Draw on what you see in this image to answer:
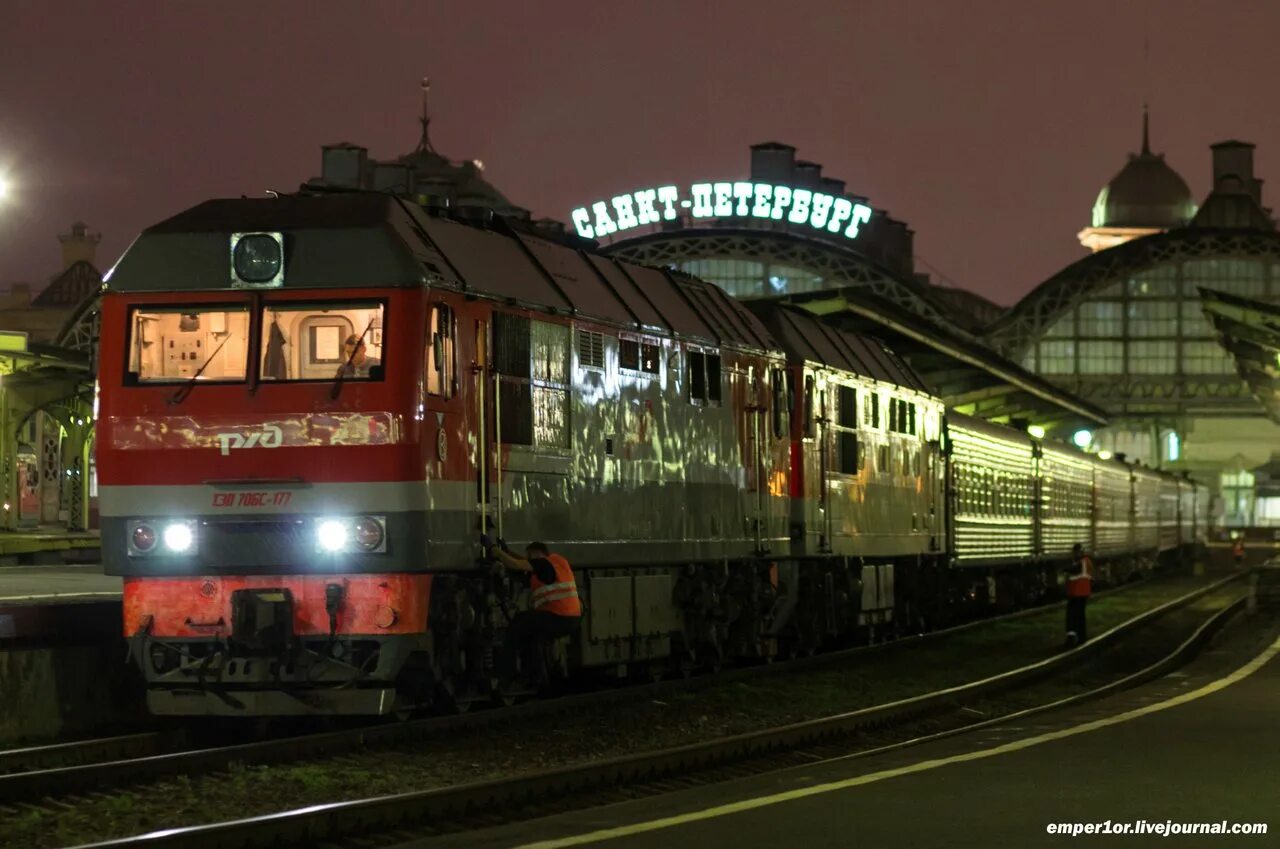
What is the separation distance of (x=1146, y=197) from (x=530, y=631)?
4913 inches

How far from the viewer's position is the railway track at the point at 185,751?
1275 centimetres

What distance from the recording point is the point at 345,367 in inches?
584

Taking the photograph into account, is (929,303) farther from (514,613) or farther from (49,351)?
(514,613)

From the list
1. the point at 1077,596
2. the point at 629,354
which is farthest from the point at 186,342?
the point at 1077,596

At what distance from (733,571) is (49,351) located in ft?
50.5

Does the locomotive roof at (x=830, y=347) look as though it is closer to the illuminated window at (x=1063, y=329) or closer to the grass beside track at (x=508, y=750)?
the grass beside track at (x=508, y=750)

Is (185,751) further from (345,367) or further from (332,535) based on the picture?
Answer: (345,367)

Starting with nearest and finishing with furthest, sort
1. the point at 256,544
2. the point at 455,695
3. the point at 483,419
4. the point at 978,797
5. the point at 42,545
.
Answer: the point at 978,797 < the point at 256,544 < the point at 483,419 < the point at 455,695 < the point at 42,545

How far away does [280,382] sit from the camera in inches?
585

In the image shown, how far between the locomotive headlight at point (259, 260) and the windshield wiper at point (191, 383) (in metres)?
0.45

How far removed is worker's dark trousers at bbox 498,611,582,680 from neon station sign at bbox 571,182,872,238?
2753 inches

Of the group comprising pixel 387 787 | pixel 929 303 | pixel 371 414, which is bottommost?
pixel 387 787

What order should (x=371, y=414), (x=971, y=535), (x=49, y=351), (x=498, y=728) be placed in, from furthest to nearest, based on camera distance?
(x=971, y=535), (x=49, y=351), (x=498, y=728), (x=371, y=414)

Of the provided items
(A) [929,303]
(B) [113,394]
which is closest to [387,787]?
(B) [113,394]
